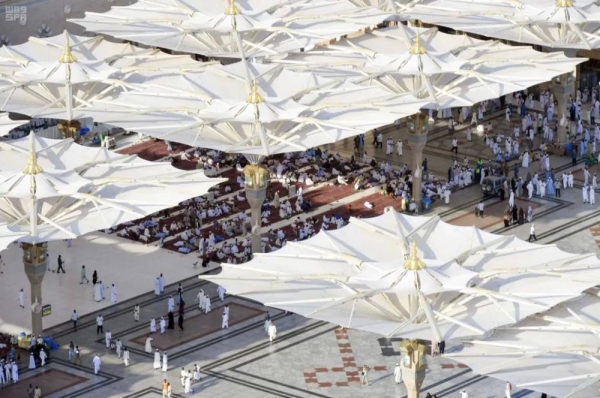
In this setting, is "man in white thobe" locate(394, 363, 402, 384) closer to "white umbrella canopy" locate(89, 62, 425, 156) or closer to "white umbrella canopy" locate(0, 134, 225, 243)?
"white umbrella canopy" locate(0, 134, 225, 243)

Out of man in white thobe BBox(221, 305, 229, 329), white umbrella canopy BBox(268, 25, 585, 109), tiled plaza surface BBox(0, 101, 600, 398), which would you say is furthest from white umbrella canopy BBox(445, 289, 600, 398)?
white umbrella canopy BBox(268, 25, 585, 109)

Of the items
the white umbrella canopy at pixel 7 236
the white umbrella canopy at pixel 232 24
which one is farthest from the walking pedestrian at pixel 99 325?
the white umbrella canopy at pixel 232 24

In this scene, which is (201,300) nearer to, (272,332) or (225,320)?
(225,320)

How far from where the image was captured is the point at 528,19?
133875mm

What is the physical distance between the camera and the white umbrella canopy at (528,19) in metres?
133

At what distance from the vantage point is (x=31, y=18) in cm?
14138

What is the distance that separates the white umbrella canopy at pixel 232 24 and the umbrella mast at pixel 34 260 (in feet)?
88.8

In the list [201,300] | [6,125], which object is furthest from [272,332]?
[6,125]

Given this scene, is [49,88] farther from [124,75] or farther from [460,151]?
[460,151]

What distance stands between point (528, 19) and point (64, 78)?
31.9 metres

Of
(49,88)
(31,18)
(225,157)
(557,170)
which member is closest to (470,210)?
(557,170)

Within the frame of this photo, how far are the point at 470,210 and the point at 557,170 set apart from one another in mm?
10209

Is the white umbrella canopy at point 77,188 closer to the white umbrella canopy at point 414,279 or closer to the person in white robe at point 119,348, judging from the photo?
the person in white robe at point 119,348

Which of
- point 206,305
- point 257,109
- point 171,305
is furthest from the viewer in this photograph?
point 257,109
